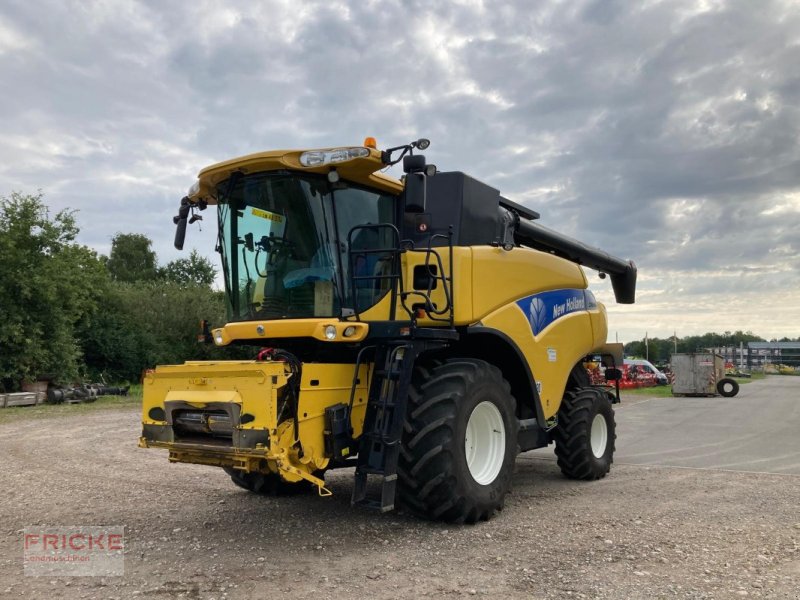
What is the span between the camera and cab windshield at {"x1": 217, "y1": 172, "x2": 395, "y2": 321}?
18.9 ft

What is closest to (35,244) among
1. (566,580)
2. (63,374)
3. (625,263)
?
(63,374)

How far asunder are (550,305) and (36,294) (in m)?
21.3

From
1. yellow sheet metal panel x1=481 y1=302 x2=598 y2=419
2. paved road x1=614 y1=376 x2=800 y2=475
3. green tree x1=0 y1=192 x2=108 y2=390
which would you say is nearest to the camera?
yellow sheet metal panel x1=481 y1=302 x2=598 y2=419

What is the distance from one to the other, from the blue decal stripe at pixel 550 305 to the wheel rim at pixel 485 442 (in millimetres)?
1384

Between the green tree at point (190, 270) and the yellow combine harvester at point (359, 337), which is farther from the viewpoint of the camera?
the green tree at point (190, 270)

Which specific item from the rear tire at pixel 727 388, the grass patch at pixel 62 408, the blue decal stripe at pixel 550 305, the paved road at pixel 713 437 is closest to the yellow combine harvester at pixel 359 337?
the blue decal stripe at pixel 550 305

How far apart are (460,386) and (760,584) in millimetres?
2560

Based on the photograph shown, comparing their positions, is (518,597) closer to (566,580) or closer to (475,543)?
(566,580)

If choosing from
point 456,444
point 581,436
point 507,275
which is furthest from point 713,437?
point 456,444

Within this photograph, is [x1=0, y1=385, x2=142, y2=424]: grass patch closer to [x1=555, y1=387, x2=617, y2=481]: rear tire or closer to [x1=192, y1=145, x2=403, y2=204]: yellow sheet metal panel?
[x1=192, y1=145, x2=403, y2=204]: yellow sheet metal panel

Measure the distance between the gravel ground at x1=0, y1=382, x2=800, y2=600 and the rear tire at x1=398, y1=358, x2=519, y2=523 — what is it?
246 mm

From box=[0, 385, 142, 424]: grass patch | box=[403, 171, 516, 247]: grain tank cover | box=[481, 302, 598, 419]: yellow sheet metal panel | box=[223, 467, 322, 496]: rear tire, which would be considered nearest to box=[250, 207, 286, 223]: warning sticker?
Result: box=[403, 171, 516, 247]: grain tank cover

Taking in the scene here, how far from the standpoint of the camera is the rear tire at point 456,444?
548cm

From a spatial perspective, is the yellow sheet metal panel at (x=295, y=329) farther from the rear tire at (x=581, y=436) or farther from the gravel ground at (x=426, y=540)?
the rear tire at (x=581, y=436)
